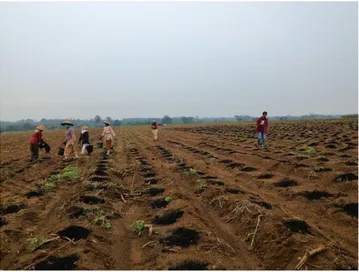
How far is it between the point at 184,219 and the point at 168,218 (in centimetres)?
37

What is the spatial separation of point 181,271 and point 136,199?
3.41m

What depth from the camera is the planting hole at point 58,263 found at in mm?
4258

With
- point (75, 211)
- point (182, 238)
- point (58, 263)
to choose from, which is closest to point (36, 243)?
point (58, 263)

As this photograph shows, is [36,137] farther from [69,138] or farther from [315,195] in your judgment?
[315,195]

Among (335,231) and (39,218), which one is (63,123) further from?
(335,231)

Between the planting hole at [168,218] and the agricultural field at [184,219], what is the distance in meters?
0.02

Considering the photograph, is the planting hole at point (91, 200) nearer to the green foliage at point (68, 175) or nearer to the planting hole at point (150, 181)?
the planting hole at point (150, 181)

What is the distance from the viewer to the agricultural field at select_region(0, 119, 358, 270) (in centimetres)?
444

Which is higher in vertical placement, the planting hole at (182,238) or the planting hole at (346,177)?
the planting hole at (346,177)

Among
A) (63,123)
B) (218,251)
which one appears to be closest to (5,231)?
(218,251)

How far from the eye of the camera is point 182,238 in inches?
200

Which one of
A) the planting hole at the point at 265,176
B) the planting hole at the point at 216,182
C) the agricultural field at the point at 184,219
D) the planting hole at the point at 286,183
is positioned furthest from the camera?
the planting hole at the point at 265,176

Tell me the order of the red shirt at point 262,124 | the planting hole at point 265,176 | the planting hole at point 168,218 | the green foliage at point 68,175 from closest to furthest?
the planting hole at point 168,218 → the planting hole at point 265,176 → the green foliage at point 68,175 → the red shirt at point 262,124

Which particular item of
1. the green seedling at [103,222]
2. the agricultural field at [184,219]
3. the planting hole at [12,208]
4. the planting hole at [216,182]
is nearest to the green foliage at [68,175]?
the agricultural field at [184,219]
